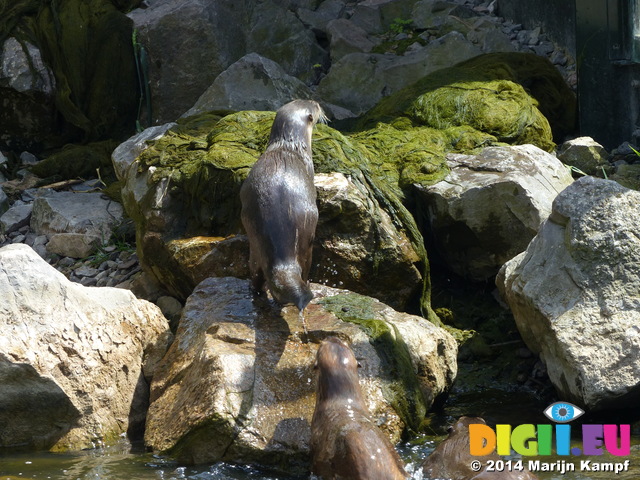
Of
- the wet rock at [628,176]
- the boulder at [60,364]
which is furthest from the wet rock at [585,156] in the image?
the boulder at [60,364]

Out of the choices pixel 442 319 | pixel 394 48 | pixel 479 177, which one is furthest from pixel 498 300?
pixel 394 48

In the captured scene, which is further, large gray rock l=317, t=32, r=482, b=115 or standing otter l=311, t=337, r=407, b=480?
large gray rock l=317, t=32, r=482, b=115

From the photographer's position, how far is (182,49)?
9.98 metres

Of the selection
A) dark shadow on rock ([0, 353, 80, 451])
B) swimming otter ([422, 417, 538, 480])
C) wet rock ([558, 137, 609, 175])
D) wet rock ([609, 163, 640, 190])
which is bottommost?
swimming otter ([422, 417, 538, 480])

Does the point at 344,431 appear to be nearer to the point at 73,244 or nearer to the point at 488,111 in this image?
the point at 488,111

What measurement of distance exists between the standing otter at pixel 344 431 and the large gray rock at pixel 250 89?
4275 millimetres

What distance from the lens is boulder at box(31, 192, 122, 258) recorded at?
8047 millimetres

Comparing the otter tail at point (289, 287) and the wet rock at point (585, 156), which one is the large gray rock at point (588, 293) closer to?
the otter tail at point (289, 287)

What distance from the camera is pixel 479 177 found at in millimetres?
6758

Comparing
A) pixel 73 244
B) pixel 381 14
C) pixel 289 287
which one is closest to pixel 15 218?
pixel 73 244

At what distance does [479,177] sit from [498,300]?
0.89m

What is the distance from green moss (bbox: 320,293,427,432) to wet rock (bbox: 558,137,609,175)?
3090 mm

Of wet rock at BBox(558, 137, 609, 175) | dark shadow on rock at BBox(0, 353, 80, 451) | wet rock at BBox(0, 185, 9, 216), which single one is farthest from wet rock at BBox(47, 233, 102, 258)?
wet rock at BBox(558, 137, 609, 175)

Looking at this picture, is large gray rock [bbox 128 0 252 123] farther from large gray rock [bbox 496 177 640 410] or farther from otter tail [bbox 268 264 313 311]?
large gray rock [bbox 496 177 640 410]
